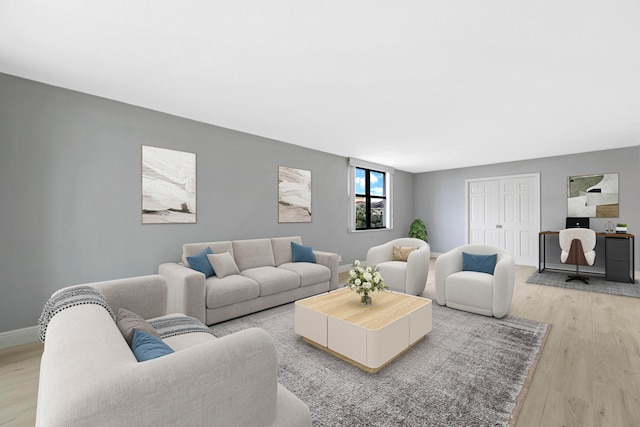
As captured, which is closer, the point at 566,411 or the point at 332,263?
the point at 566,411

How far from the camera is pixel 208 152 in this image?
406 cm

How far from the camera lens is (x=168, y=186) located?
3.67 m

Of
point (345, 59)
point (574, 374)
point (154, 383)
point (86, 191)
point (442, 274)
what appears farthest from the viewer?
point (442, 274)

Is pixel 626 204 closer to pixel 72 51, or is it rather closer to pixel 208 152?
pixel 208 152

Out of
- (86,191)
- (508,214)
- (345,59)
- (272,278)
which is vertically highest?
(345,59)

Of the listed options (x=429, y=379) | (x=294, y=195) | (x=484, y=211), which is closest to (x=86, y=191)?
(x=294, y=195)

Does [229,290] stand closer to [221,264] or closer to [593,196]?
[221,264]

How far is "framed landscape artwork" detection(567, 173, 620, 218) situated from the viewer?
5508mm

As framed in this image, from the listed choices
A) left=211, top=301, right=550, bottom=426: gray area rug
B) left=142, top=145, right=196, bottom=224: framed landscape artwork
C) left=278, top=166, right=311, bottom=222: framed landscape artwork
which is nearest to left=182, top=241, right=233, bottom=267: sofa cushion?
left=142, top=145, right=196, bottom=224: framed landscape artwork

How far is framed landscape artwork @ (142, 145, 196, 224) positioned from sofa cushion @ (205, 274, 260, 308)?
1011 millimetres

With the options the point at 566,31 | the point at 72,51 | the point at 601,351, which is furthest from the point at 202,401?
the point at 601,351

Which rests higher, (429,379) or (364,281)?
(364,281)

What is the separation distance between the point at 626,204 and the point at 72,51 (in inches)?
333

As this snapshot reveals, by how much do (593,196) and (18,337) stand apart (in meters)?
8.96
